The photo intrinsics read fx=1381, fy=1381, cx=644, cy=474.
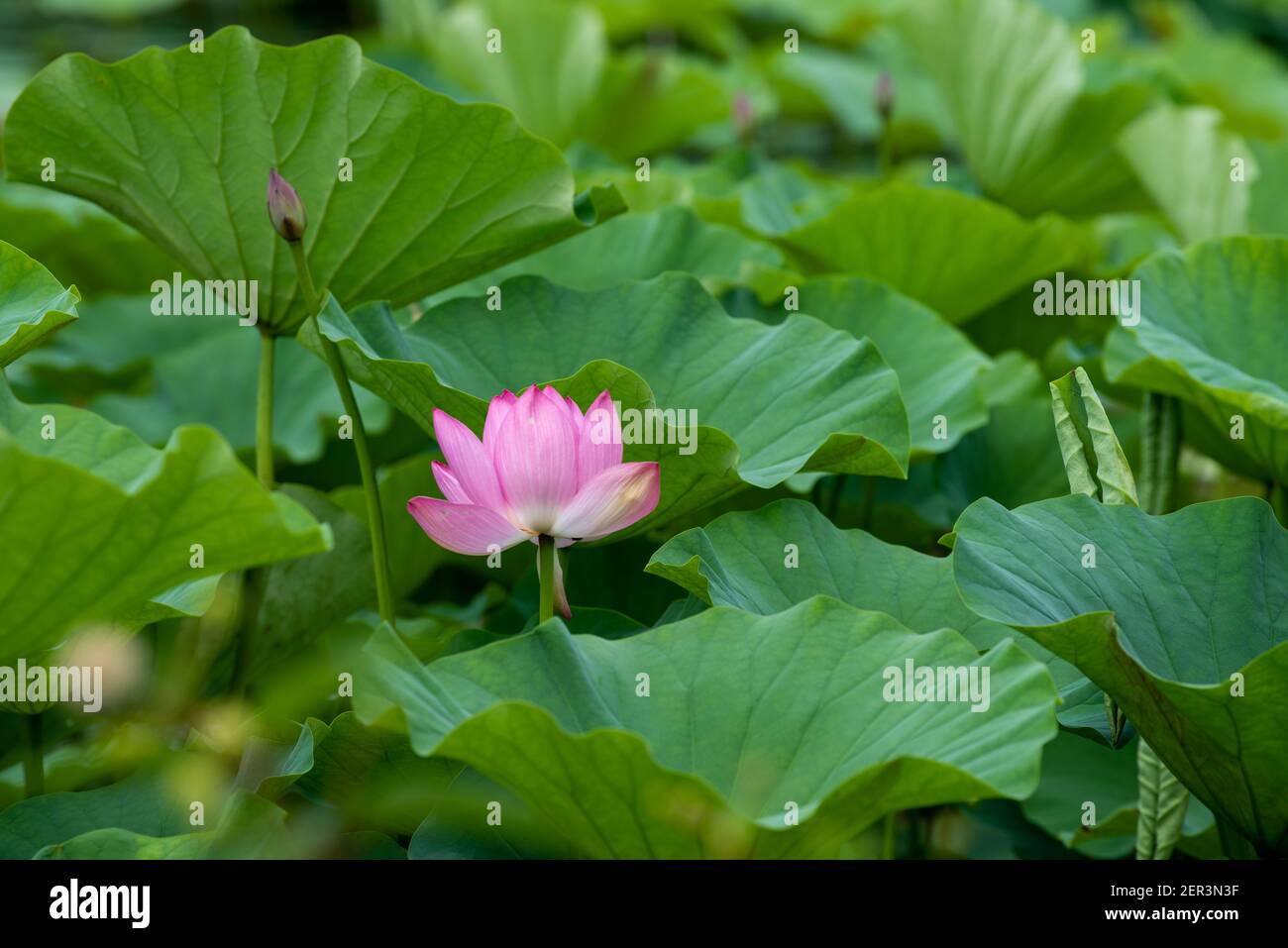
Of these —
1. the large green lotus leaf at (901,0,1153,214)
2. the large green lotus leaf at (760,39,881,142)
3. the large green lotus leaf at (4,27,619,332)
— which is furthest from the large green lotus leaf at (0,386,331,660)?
the large green lotus leaf at (760,39,881,142)

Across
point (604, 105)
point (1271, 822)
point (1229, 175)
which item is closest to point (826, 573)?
point (1271, 822)

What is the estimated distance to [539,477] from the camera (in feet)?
2.35

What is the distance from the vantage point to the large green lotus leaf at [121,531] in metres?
0.59

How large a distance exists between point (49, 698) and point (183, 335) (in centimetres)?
86

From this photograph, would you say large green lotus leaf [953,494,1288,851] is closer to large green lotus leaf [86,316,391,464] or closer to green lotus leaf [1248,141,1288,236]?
large green lotus leaf [86,316,391,464]

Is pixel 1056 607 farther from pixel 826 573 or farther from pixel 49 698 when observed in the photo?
pixel 49 698

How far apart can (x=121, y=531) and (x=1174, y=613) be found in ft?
1.82

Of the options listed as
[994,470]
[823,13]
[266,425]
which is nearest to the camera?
[266,425]

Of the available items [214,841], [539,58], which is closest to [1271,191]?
[539,58]

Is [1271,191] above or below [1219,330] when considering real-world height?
above

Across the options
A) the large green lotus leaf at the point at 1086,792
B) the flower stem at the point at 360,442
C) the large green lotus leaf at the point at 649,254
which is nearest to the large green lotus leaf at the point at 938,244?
the large green lotus leaf at the point at 649,254

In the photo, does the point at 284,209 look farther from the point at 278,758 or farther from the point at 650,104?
the point at 650,104

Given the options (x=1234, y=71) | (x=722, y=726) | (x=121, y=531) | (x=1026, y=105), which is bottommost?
(x=722, y=726)

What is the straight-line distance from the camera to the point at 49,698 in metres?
0.79
